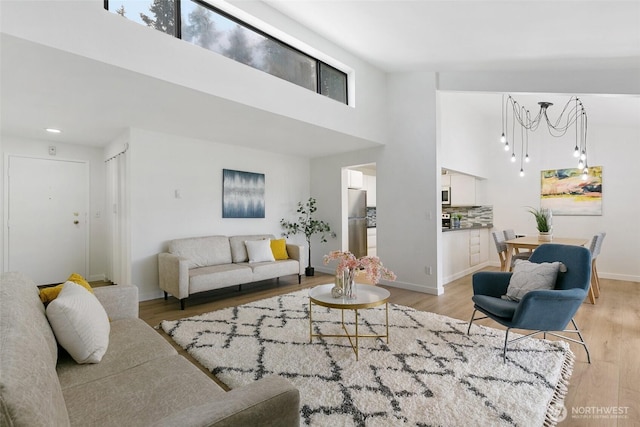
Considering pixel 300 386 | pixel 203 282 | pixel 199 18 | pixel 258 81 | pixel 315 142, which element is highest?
pixel 199 18

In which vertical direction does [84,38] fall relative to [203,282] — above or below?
above

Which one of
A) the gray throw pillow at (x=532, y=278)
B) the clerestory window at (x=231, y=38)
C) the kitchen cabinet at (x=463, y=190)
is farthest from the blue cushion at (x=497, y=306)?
the kitchen cabinet at (x=463, y=190)

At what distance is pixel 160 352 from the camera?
167cm

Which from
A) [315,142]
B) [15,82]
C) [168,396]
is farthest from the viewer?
[315,142]

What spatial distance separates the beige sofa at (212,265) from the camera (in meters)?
3.70

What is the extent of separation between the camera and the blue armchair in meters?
2.20

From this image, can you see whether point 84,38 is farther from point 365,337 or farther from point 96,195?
point 96,195

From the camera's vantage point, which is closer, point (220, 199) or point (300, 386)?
point (300, 386)

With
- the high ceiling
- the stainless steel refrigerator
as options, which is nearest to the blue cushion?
the high ceiling

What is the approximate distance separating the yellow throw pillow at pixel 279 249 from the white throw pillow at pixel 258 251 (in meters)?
0.16

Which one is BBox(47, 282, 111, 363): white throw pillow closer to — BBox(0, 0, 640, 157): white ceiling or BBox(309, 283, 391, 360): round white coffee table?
BBox(309, 283, 391, 360): round white coffee table

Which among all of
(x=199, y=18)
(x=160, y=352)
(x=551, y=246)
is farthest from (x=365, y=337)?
(x=199, y=18)

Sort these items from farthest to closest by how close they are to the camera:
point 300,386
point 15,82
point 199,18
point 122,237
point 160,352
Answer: point 122,237
point 199,18
point 15,82
point 300,386
point 160,352

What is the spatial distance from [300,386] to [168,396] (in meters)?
0.95
